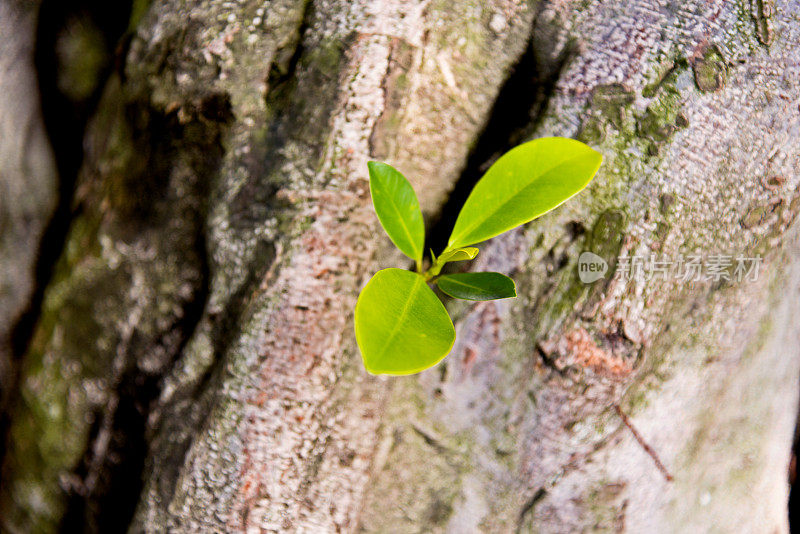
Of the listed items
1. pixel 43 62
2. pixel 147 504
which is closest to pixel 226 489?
pixel 147 504

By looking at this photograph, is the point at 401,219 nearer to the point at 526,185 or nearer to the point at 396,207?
the point at 396,207

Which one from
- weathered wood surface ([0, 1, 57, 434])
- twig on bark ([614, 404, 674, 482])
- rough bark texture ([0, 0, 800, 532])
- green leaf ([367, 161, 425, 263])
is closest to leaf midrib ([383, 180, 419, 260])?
green leaf ([367, 161, 425, 263])

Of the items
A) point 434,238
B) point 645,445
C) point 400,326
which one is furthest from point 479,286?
point 645,445

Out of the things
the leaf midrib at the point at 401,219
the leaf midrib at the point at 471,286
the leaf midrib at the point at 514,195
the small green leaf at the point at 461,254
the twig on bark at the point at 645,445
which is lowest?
the twig on bark at the point at 645,445

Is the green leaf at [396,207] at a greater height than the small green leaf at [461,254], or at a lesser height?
greater

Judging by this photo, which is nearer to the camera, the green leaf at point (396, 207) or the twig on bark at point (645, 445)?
the green leaf at point (396, 207)

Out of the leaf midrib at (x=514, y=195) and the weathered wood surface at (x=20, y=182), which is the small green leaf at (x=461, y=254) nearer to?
the leaf midrib at (x=514, y=195)

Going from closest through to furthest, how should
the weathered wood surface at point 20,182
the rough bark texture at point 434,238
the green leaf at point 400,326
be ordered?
the green leaf at point 400,326
the rough bark texture at point 434,238
the weathered wood surface at point 20,182

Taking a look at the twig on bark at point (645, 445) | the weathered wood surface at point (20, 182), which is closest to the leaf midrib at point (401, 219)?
the twig on bark at point (645, 445)

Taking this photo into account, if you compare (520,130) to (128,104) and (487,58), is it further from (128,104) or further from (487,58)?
(128,104)
